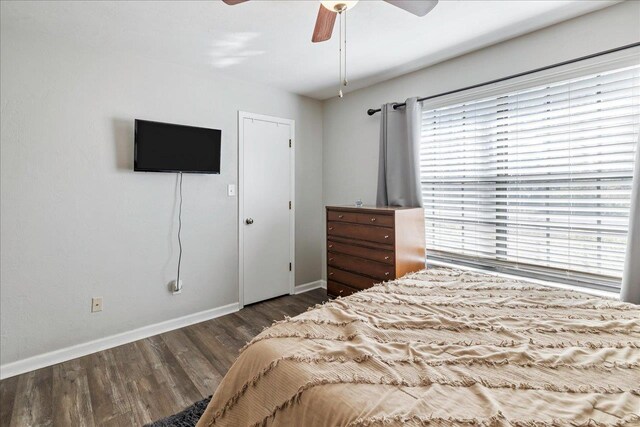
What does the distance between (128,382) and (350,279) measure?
1.97 m

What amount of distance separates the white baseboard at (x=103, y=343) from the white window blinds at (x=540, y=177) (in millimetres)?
2456

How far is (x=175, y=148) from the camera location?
2889 millimetres

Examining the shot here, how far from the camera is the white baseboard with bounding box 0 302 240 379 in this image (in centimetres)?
230

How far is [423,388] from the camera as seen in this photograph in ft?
3.11

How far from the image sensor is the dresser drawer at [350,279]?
9.84 ft

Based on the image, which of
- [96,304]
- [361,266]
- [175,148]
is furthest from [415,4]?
[96,304]

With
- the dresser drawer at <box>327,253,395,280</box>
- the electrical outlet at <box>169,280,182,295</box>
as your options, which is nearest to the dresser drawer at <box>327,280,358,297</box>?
the dresser drawer at <box>327,253,395,280</box>

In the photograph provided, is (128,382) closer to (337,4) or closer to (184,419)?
(184,419)

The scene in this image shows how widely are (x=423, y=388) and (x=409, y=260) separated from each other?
2.01 m

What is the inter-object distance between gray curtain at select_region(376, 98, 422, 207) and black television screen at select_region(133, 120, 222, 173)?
1.70m

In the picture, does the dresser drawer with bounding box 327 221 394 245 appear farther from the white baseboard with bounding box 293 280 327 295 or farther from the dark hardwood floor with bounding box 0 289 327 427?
the dark hardwood floor with bounding box 0 289 327 427

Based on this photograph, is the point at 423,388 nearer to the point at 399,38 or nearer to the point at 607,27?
the point at 399,38

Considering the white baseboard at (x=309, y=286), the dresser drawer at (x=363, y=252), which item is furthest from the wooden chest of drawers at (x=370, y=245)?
the white baseboard at (x=309, y=286)

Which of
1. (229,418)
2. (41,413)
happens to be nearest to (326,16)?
(229,418)
